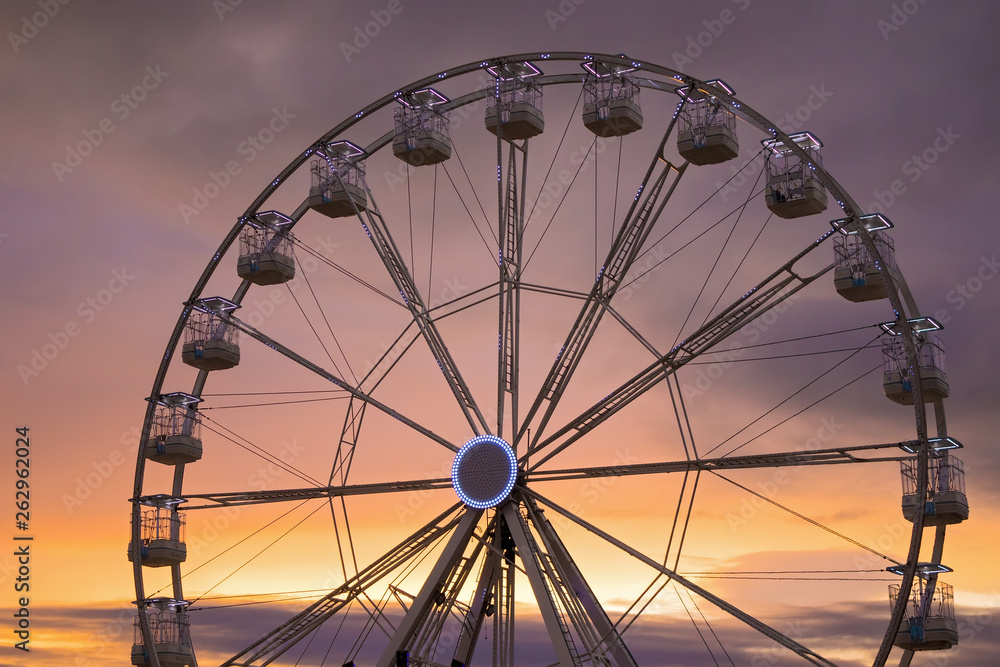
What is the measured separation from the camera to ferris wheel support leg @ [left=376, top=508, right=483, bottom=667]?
1506 inches

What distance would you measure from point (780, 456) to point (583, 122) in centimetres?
928

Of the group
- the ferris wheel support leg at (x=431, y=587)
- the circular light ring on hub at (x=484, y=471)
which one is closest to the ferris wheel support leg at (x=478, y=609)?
the ferris wheel support leg at (x=431, y=587)

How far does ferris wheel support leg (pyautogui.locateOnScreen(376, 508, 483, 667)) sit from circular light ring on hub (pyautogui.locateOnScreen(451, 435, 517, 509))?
52 centimetres

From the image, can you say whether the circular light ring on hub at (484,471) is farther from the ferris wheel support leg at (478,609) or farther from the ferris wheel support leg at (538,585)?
the ferris wheel support leg at (478,609)

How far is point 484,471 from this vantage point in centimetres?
3853

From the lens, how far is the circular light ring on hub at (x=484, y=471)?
126 ft

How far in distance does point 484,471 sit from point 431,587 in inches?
113

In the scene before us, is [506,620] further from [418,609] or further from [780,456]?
[780,456]

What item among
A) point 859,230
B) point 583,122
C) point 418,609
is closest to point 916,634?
point 859,230

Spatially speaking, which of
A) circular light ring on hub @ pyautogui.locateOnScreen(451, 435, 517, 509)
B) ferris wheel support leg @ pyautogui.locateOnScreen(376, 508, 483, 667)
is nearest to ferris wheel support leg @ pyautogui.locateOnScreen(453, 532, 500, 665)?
ferris wheel support leg @ pyautogui.locateOnScreen(376, 508, 483, 667)

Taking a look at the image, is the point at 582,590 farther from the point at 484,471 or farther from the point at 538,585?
the point at 484,471

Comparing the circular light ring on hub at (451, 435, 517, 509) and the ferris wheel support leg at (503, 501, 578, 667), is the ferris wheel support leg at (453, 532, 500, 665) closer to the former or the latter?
the ferris wheel support leg at (503, 501, 578, 667)

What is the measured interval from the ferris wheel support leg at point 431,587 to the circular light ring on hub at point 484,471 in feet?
1.70

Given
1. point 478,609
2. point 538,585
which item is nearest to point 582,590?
point 538,585
